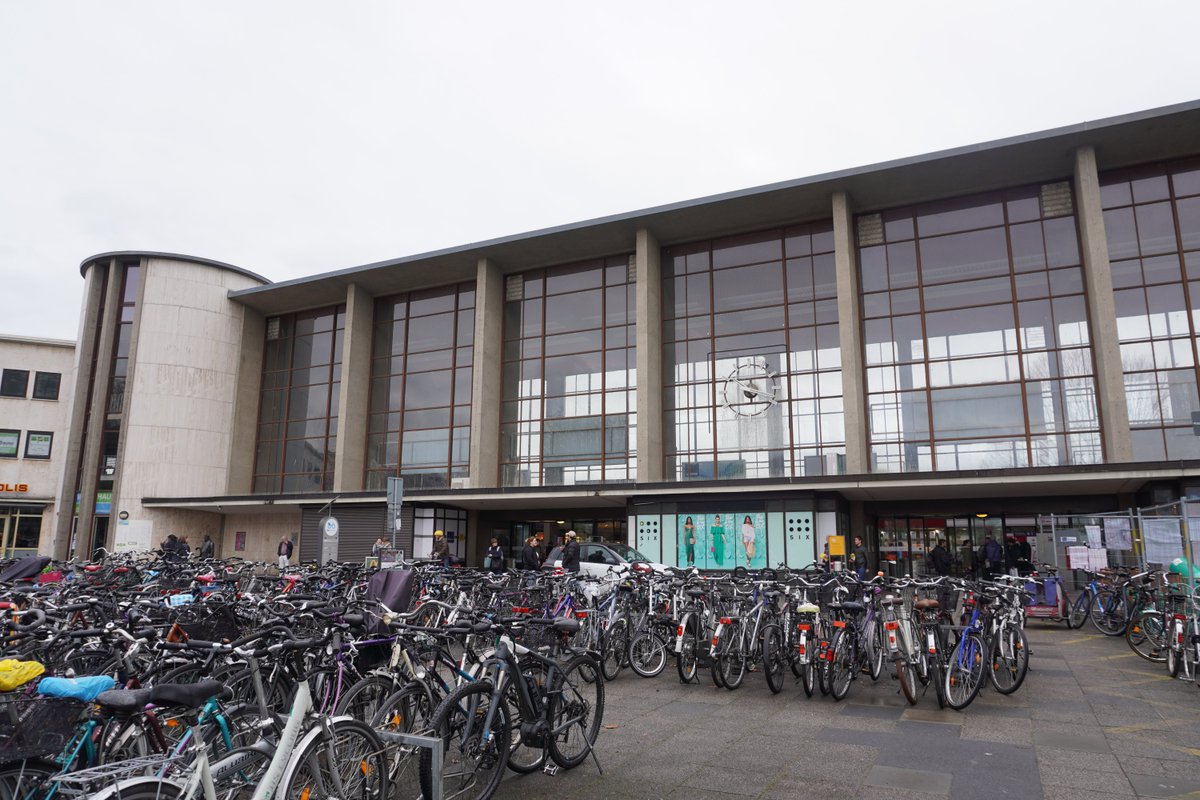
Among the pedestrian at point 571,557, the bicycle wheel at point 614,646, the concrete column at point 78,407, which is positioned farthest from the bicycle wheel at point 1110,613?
the concrete column at point 78,407

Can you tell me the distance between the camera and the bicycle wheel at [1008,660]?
28.9ft

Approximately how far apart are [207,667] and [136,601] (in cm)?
433

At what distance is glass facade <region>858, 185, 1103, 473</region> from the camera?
82.5ft

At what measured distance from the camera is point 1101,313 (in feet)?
76.1

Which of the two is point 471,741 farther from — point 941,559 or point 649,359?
point 649,359

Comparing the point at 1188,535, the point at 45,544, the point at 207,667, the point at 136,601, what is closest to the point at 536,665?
the point at 207,667

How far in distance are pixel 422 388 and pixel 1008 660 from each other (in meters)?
28.8

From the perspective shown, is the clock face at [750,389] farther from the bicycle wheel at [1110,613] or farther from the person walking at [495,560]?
the bicycle wheel at [1110,613]

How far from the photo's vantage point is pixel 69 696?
3.33 metres

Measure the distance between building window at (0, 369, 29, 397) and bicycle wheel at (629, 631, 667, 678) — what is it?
4553cm

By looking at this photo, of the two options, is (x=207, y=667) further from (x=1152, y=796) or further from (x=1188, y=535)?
(x=1188, y=535)

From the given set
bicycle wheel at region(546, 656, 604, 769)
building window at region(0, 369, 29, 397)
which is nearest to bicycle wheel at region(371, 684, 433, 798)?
bicycle wheel at region(546, 656, 604, 769)

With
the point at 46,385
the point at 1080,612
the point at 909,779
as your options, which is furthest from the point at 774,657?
the point at 46,385

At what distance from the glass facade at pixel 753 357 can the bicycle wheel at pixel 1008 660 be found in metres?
17.6
